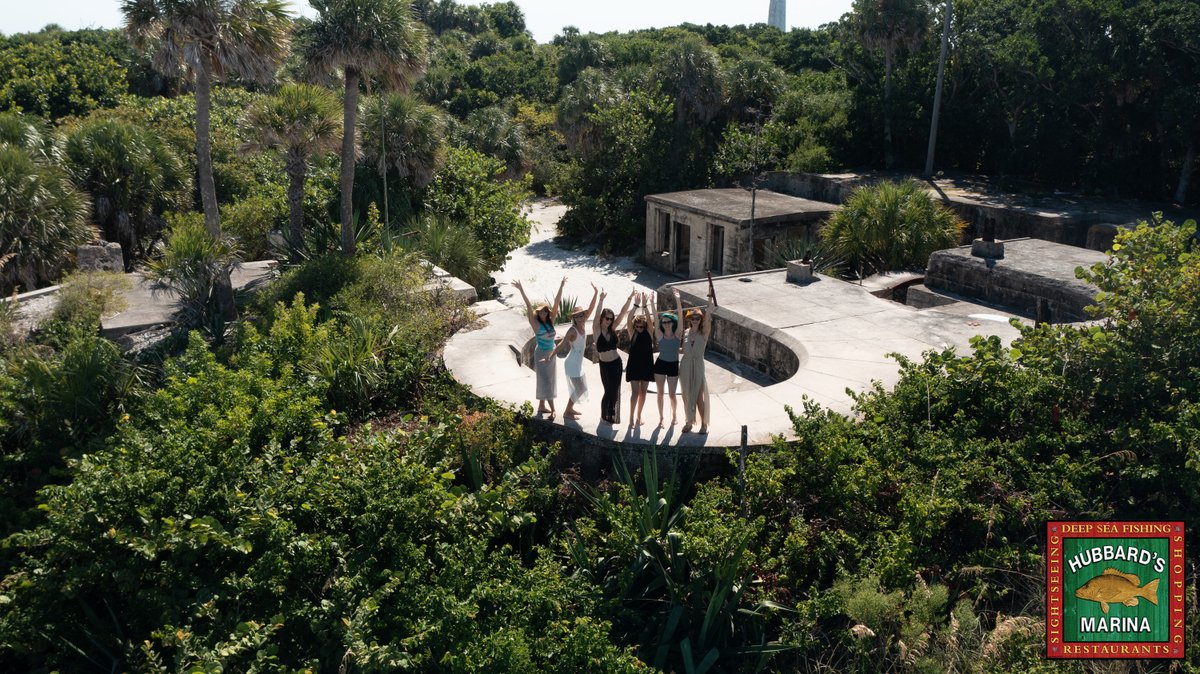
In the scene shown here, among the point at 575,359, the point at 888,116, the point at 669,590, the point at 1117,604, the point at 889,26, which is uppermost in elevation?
the point at 889,26

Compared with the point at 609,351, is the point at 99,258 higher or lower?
lower

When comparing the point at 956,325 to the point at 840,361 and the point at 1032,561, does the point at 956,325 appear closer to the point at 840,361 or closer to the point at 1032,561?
the point at 840,361

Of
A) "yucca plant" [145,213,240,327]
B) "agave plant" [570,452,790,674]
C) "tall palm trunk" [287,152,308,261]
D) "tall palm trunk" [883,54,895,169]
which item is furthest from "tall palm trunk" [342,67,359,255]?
"tall palm trunk" [883,54,895,169]

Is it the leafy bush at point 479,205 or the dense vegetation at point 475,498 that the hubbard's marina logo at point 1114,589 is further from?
the leafy bush at point 479,205

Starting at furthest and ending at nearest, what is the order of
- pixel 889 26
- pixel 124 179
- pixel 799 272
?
pixel 889 26 < pixel 124 179 < pixel 799 272

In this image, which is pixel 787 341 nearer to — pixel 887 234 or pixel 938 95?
pixel 887 234

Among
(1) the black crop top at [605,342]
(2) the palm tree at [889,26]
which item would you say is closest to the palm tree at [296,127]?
(1) the black crop top at [605,342]

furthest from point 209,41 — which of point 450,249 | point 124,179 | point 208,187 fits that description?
point 124,179

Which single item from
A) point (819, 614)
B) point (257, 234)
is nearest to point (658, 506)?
point (819, 614)
